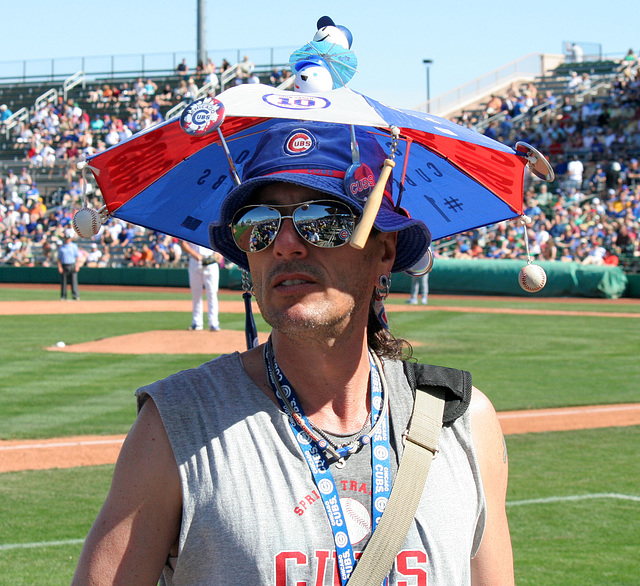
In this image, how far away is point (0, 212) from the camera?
126 feet

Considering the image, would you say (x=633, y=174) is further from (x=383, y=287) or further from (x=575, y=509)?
(x=383, y=287)

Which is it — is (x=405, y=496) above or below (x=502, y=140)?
below

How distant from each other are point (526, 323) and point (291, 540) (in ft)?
58.5

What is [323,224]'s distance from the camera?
1911mm

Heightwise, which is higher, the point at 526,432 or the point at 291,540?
the point at 291,540

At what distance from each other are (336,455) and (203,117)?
0.74 m

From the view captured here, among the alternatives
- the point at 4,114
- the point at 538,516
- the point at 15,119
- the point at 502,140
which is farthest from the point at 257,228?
the point at 15,119

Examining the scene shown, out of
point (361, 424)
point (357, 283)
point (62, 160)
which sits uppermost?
point (62, 160)

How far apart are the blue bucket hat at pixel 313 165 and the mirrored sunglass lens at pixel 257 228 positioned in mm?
51

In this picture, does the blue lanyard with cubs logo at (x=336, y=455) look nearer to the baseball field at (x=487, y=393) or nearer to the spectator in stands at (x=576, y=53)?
the baseball field at (x=487, y=393)

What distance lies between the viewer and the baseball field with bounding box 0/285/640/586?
5.32 m

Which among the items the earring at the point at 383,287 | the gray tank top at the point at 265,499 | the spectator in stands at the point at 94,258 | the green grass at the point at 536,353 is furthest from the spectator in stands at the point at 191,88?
the gray tank top at the point at 265,499

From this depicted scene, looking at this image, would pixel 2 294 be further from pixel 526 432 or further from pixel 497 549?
pixel 497 549

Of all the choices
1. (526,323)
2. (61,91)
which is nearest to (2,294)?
(526,323)
